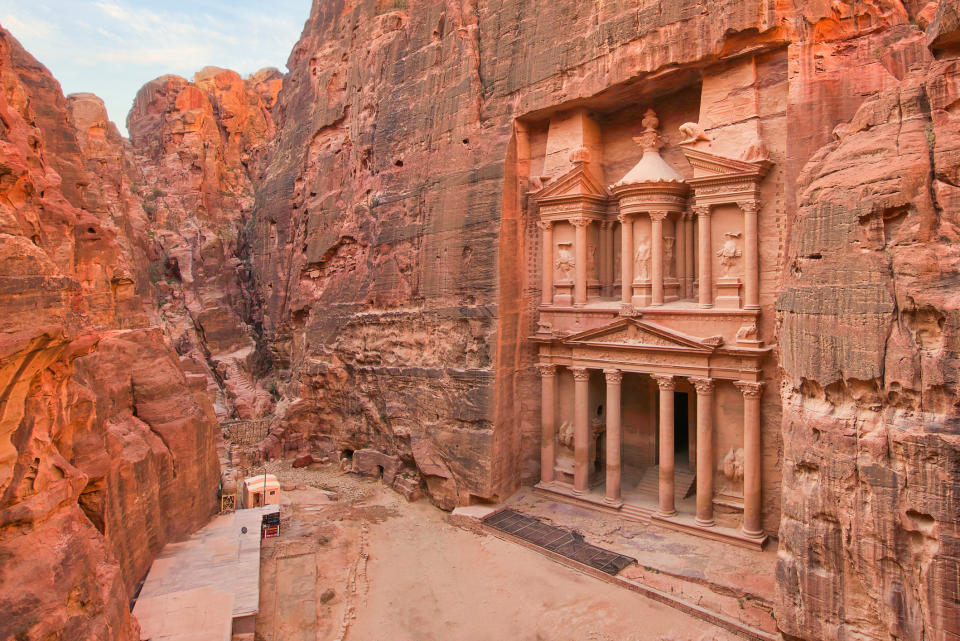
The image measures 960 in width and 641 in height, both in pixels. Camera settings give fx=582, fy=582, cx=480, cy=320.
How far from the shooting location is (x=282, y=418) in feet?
71.2

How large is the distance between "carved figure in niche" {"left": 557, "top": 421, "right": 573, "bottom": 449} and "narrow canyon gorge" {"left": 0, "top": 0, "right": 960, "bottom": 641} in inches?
2.7

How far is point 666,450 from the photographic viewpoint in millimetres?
13992

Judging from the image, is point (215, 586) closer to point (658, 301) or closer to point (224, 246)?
point (658, 301)

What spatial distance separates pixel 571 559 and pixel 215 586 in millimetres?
7186

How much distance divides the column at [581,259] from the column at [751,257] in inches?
160

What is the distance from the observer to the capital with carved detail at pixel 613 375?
48.7 feet

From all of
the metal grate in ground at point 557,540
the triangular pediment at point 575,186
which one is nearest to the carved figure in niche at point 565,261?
the triangular pediment at point 575,186

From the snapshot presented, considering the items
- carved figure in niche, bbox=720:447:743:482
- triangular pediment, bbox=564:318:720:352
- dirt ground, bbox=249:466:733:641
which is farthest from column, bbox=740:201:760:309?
dirt ground, bbox=249:466:733:641

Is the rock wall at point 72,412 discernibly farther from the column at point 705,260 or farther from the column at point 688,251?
the column at point 688,251

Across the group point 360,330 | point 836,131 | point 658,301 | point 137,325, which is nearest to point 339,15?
point 360,330

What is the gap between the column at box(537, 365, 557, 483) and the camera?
53.3 ft

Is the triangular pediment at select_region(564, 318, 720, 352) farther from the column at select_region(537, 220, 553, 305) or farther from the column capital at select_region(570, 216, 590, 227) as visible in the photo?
the column capital at select_region(570, 216, 590, 227)

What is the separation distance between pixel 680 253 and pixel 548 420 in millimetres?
5700

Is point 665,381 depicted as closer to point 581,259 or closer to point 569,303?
point 569,303
